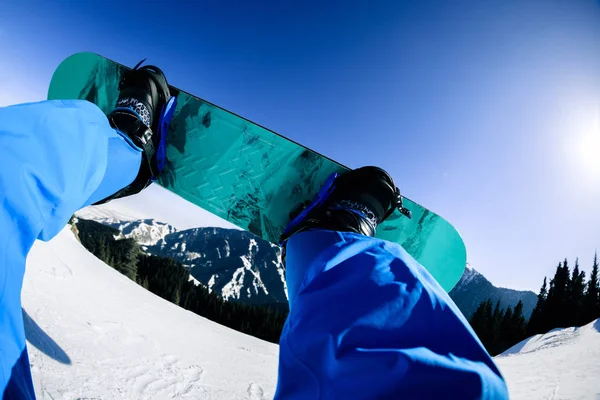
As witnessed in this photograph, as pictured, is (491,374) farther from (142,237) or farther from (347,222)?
(142,237)

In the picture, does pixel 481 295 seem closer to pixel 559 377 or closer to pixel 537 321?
pixel 537 321

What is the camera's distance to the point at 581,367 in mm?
3430

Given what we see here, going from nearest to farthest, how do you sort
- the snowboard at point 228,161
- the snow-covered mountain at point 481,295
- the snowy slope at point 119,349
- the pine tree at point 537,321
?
the snowy slope at point 119,349 → the snowboard at point 228,161 → the pine tree at point 537,321 → the snow-covered mountain at point 481,295

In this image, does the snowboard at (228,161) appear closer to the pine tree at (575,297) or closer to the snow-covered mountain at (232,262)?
the pine tree at (575,297)

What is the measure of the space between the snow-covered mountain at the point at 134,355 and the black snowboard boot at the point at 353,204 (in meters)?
1.24

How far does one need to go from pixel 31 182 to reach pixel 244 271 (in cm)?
15434

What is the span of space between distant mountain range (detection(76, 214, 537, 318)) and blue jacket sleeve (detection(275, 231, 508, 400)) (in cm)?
11975

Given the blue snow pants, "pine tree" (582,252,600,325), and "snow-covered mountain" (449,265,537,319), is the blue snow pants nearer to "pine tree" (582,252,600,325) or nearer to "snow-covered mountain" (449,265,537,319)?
"pine tree" (582,252,600,325)

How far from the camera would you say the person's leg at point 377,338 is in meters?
0.72

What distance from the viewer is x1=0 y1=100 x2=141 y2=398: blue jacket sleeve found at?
842 mm

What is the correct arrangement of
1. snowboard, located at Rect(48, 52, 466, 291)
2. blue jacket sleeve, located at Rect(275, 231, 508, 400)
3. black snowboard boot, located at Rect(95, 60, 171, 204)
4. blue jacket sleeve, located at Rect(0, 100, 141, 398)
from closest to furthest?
blue jacket sleeve, located at Rect(275, 231, 508, 400) < blue jacket sleeve, located at Rect(0, 100, 141, 398) < black snowboard boot, located at Rect(95, 60, 171, 204) < snowboard, located at Rect(48, 52, 466, 291)

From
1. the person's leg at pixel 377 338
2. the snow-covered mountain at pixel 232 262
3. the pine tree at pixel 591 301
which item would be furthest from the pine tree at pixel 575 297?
the snow-covered mountain at pixel 232 262

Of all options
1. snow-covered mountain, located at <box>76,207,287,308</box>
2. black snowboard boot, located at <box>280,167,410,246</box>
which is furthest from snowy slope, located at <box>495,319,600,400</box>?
snow-covered mountain, located at <box>76,207,287,308</box>

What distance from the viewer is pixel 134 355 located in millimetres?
2256
